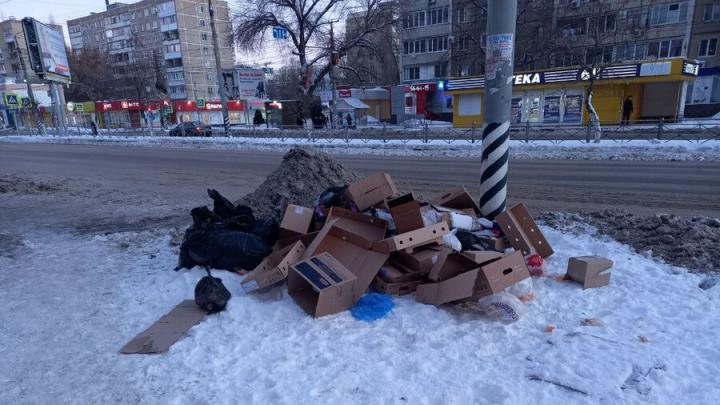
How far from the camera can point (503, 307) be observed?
354 centimetres

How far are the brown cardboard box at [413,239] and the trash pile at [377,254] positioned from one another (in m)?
0.01

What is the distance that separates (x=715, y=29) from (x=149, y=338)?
52.3m

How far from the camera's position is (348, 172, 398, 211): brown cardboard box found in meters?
5.21

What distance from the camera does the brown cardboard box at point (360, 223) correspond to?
451 cm

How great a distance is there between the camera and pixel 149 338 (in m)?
3.44

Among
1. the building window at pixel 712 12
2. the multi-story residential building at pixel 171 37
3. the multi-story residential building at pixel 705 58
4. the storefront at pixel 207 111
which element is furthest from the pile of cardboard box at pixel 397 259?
the multi-story residential building at pixel 171 37

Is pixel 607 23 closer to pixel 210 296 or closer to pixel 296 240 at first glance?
pixel 296 240

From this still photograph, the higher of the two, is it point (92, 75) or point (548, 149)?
point (92, 75)

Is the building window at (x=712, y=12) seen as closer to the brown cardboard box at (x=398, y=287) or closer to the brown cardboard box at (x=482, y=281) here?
the brown cardboard box at (x=482, y=281)

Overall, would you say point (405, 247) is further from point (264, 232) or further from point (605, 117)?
point (605, 117)

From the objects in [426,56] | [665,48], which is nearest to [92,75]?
[426,56]

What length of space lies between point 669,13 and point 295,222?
4847 centimetres

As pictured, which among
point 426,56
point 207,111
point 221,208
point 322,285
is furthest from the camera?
point 207,111

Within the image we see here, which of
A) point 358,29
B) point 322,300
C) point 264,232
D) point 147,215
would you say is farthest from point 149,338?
point 358,29
